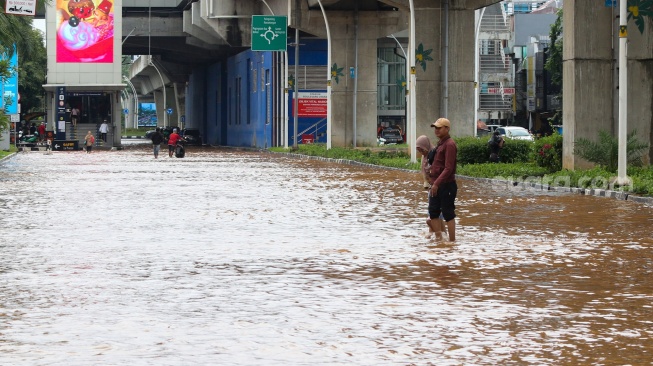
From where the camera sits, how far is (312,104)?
3157 inches

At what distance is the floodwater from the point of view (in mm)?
8859

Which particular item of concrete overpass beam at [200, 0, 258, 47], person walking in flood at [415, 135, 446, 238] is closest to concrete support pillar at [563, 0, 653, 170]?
person walking in flood at [415, 135, 446, 238]

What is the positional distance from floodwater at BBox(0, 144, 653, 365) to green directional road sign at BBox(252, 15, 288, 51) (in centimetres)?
4414

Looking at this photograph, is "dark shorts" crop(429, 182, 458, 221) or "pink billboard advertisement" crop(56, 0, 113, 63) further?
"pink billboard advertisement" crop(56, 0, 113, 63)

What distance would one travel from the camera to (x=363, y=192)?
2934 centimetres

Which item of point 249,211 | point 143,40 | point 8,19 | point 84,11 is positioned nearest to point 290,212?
point 249,211

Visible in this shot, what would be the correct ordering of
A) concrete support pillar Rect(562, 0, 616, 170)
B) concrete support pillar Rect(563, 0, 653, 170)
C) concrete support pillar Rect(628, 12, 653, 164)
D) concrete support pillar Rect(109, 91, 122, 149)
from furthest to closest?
concrete support pillar Rect(109, 91, 122, 149)
concrete support pillar Rect(562, 0, 616, 170)
concrete support pillar Rect(563, 0, 653, 170)
concrete support pillar Rect(628, 12, 653, 164)

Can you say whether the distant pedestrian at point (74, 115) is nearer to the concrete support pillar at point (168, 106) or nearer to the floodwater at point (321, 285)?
the floodwater at point (321, 285)

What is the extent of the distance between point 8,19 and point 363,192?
72.3 feet

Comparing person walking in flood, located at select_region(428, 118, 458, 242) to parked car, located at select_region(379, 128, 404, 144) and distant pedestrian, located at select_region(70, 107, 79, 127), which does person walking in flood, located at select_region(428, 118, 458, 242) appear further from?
parked car, located at select_region(379, 128, 404, 144)

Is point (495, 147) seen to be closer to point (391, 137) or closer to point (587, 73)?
point (587, 73)

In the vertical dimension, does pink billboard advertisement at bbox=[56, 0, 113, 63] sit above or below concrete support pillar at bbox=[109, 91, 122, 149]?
above

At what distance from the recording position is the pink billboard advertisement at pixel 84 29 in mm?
81125

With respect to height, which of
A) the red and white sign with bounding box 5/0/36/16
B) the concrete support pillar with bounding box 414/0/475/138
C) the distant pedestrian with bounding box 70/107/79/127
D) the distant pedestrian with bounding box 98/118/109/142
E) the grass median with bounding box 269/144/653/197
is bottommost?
the grass median with bounding box 269/144/653/197
